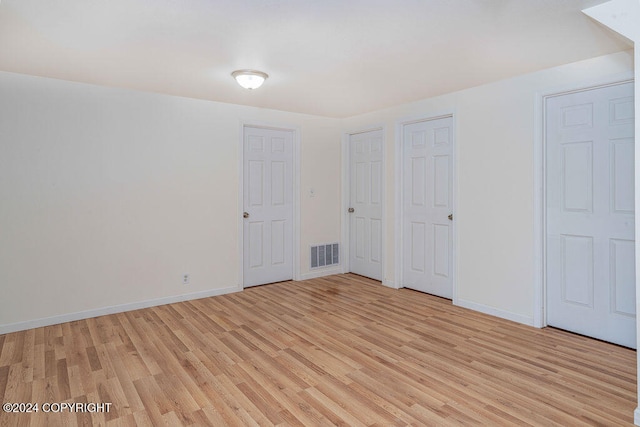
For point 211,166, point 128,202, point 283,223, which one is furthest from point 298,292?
point 128,202

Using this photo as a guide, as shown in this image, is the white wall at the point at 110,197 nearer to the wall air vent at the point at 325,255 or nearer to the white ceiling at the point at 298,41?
the white ceiling at the point at 298,41

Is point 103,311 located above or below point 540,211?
below

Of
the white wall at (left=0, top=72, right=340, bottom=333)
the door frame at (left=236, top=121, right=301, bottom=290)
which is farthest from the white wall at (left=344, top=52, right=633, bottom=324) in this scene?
the white wall at (left=0, top=72, right=340, bottom=333)

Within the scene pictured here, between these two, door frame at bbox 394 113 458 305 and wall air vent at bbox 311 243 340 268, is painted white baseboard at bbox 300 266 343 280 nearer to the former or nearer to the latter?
wall air vent at bbox 311 243 340 268

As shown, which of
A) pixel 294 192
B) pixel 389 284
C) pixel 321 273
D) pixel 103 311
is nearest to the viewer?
pixel 103 311

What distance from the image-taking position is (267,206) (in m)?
5.00

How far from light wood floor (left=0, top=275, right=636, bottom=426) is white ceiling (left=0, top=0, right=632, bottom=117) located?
91.2 inches

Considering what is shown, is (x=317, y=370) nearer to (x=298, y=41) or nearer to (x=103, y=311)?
(x=298, y=41)

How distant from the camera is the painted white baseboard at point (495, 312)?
3.48 meters

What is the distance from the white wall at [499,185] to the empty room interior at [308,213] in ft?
0.07

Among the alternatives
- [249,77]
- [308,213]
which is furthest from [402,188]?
[249,77]

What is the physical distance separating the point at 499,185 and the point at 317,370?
2.49 metres

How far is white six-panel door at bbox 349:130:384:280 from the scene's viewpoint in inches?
203

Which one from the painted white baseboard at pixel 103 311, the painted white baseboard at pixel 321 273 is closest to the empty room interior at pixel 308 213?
the painted white baseboard at pixel 103 311
